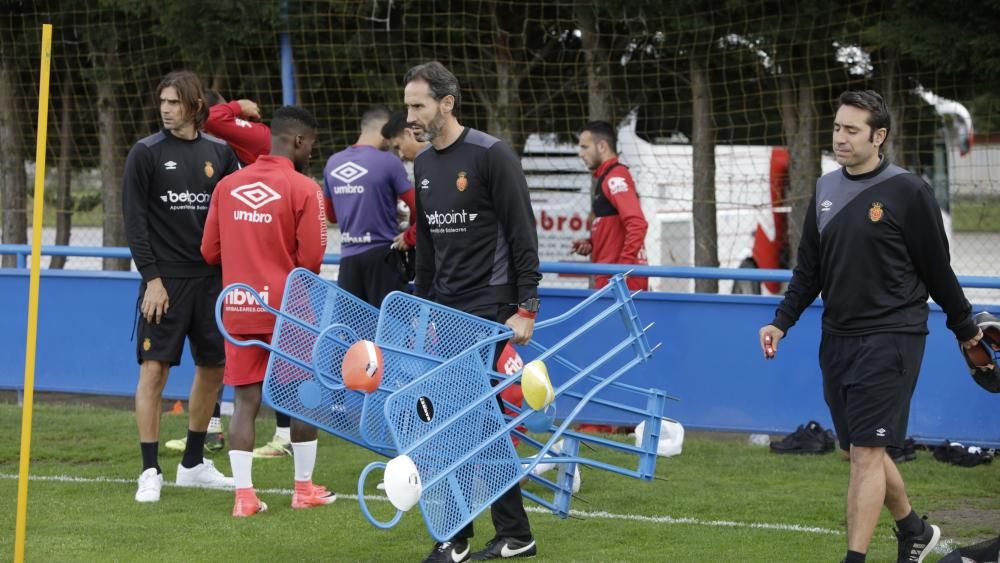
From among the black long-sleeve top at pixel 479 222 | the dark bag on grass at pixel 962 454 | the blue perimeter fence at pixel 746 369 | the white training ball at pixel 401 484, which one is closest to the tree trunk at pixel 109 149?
the blue perimeter fence at pixel 746 369

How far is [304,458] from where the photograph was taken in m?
6.86

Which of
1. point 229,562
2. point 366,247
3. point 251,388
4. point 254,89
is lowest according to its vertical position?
point 229,562

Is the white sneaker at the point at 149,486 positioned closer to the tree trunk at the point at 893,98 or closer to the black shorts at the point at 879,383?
the black shorts at the point at 879,383

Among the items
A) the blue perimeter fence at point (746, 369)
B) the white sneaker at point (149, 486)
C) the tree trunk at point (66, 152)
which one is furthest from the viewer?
the tree trunk at point (66, 152)

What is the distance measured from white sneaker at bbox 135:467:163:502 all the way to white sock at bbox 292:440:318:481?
0.74 m


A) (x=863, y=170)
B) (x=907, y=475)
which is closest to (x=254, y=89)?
(x=907, y=475)

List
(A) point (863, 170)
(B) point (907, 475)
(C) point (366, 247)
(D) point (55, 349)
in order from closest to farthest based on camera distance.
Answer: (A) point (863, 170), (B) point (907, 475), (C) point (366, 247), (D) point (55, 349)

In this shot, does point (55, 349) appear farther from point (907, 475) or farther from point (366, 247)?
point (907, 475)

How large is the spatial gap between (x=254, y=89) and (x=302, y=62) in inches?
35.1

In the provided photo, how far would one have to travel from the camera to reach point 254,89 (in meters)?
14.0

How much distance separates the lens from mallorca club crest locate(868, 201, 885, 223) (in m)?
5.32

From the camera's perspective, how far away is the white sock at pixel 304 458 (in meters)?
6.84

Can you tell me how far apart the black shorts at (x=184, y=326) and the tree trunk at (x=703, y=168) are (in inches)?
244

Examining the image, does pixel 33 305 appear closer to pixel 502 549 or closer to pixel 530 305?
pixel 530 305
